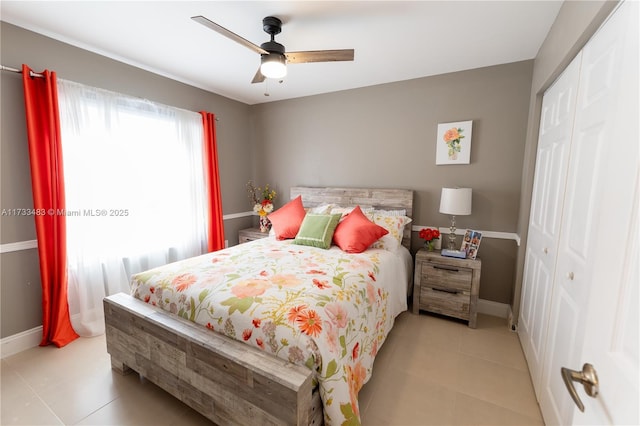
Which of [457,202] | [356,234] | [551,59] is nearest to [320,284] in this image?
[356,234]

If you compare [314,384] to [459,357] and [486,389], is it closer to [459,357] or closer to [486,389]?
[486,389]

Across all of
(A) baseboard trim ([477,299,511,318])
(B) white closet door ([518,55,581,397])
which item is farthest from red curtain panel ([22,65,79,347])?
(A) baseboard trim ([477,299,511,318])

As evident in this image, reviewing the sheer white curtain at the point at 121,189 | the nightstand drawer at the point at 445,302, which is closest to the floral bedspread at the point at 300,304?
the nightstand drawer at the point at 445,302

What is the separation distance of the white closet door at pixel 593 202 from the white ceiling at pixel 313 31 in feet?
2.80

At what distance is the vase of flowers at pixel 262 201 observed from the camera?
154 inches

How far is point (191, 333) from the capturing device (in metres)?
1.59

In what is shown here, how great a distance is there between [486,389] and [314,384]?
1338mm

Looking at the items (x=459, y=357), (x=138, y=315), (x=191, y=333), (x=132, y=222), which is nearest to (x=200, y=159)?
(x=132, y=222)

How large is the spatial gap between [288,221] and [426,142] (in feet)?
5.79

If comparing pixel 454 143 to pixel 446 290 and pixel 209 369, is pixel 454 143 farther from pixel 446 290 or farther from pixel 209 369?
pixel 209 369

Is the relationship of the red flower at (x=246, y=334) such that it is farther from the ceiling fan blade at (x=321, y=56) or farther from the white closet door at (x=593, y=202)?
the ceiling fan blade at (x=321, y=56)

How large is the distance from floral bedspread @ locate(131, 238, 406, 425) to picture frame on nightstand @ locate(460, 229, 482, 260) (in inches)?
33.9

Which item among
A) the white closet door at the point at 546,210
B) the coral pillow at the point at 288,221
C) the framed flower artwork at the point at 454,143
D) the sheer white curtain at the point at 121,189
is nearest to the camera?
the white closet door at the point at 546,210

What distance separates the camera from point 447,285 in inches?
106
